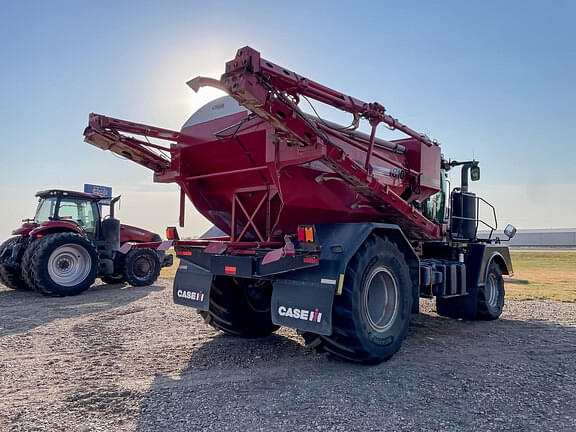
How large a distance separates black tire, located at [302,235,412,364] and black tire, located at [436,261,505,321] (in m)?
2.73

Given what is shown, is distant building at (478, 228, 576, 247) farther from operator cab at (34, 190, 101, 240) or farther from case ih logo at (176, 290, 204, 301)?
case ih logo at (176, 290, 204, 301)

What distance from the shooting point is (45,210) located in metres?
11.6

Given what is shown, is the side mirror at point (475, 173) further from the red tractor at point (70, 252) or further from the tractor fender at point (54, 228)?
the tractor fender at point (54, 228)

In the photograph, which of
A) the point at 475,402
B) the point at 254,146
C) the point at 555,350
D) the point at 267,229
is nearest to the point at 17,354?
the point at 267,229

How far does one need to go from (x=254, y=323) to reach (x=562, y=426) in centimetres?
369

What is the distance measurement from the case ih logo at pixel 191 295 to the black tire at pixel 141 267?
7100 mm

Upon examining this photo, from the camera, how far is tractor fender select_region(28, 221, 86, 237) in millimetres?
10555

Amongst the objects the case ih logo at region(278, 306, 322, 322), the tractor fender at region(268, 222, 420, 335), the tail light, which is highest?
the tail light

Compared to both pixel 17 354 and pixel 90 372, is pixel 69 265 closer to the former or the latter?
pixel 17 354

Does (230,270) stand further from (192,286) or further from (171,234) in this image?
(171,234)

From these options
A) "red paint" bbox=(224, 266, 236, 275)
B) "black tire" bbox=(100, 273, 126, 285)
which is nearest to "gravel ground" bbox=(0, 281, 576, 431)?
"red paint" bbox=(224, 266, 236, 275)

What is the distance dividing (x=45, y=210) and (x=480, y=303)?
35.3ft

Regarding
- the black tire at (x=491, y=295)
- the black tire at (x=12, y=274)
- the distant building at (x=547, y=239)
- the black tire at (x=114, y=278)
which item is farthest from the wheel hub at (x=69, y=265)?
the distant building at (x=547, y=239)

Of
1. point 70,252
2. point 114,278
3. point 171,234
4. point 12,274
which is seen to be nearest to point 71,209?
point 70,252
